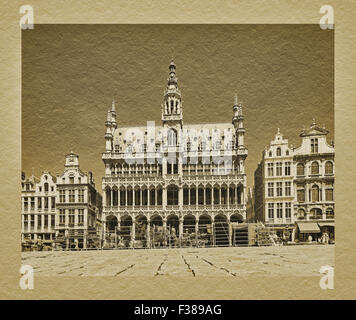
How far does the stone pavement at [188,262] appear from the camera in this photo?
805 cm

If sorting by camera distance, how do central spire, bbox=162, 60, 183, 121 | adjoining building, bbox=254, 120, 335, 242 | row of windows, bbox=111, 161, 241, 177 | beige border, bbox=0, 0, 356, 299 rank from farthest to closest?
1. row of windows, bbox=111, 161, 241, 177
2. central spire, bbox=162, 60, 183, 121
3. adjoining building, bbox=254, 120, 335, 242
4. beige border, bbox=0, 0, 356, 299

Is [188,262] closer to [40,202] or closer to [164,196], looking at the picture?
[164,196]

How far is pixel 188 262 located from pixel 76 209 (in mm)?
2889

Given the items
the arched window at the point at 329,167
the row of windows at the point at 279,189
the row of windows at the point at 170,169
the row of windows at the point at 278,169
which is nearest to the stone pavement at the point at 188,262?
the row of windows at the point at 279,189

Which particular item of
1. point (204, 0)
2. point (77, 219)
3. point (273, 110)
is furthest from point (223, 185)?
point (204, 0)

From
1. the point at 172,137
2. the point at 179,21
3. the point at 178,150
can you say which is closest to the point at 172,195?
the point at 178,150

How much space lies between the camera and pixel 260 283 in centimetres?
802

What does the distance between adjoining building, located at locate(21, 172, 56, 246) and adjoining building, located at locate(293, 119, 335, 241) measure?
5390 mm

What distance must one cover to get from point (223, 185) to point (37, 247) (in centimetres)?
421

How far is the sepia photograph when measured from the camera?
8703mm

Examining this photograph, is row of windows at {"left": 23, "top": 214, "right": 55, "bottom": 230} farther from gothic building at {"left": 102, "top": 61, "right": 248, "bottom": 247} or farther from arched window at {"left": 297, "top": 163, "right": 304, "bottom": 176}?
arched window at {"left": 297, "top": 163, "right": 304, "bottom": 176}

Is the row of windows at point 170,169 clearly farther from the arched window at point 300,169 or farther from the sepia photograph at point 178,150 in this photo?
the arched window at point 300,169

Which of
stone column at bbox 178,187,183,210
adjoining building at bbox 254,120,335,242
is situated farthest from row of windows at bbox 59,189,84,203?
adjoining building at bbox 254,120,335,242

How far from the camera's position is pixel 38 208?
9.19 metres
